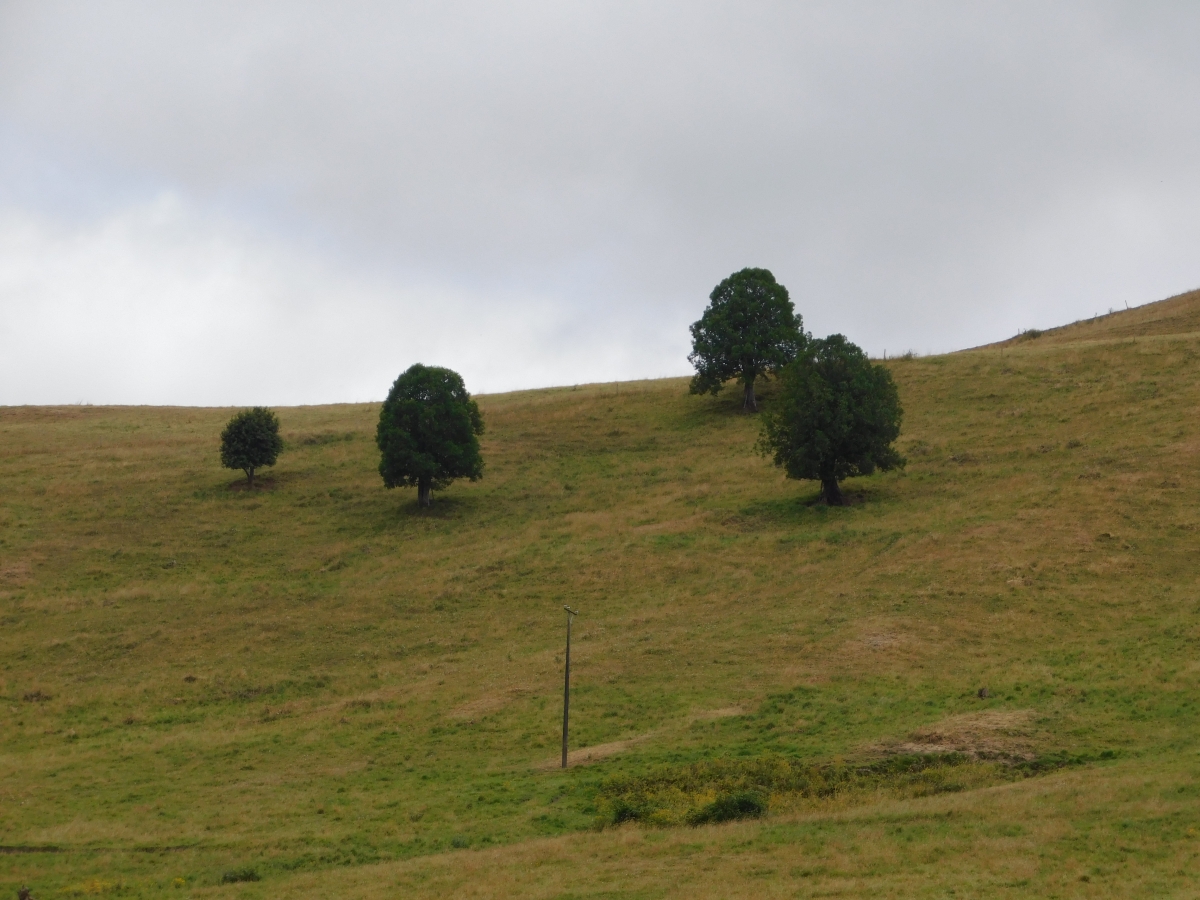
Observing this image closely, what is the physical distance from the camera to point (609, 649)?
51.8 metres

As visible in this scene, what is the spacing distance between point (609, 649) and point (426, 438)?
2583 cm

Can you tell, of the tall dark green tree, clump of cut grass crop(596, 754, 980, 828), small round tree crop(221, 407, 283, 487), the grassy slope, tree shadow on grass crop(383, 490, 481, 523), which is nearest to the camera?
the grassy slope

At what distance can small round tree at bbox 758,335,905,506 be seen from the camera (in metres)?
66.5

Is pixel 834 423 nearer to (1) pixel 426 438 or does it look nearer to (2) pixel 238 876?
(1) pixel 426 438

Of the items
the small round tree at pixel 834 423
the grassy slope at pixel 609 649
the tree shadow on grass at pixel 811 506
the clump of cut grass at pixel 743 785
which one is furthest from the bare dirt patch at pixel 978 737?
the small round tree at pixel 834 423

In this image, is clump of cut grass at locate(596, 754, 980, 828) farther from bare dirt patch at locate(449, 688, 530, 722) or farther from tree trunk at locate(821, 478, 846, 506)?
A: tree trunk at locate(821, 478, 846, 506)

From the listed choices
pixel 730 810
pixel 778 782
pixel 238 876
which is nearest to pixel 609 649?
pixel 778 782

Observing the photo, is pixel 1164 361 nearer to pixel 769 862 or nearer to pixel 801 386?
pixel 801 386

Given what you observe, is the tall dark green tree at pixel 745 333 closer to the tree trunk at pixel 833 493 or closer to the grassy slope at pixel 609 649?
the grassy slope at pixel 609 649

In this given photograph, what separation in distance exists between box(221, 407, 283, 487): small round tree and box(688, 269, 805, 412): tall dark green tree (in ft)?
101

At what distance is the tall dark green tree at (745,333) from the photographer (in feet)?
284

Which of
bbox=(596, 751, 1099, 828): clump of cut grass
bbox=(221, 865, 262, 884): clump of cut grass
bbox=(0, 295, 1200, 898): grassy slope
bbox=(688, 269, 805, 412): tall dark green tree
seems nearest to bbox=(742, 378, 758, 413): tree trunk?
bbox=(688, 269, 805, 412): tall dark green tree

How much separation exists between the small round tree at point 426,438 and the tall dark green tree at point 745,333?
20817 mm

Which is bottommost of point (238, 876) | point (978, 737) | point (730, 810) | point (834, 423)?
point (238, 876)
